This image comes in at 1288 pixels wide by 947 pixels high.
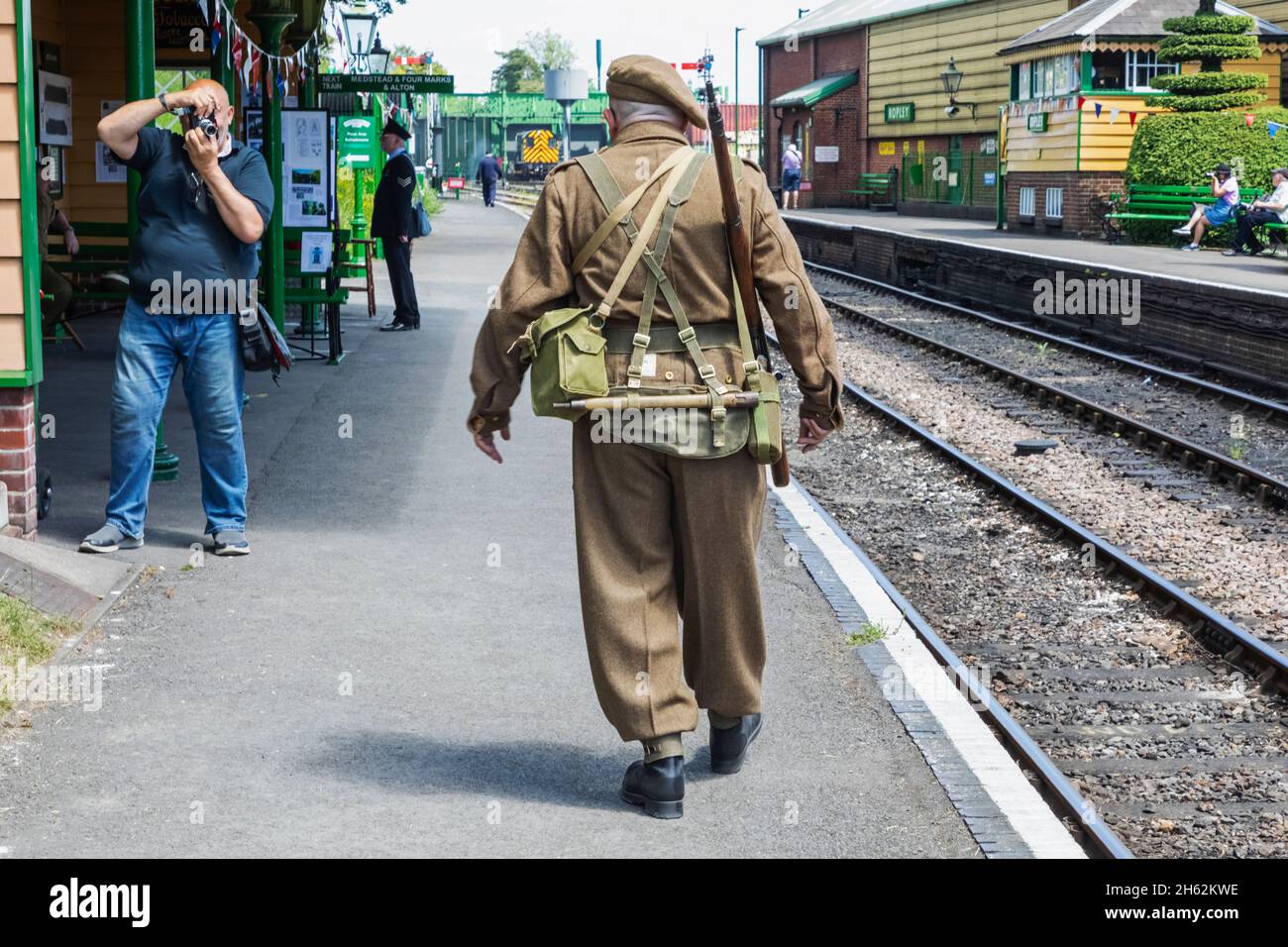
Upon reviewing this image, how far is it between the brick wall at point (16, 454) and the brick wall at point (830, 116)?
46.3m

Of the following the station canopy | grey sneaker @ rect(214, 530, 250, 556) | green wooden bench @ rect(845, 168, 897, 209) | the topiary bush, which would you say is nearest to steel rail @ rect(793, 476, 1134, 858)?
grey sneaker @ rect(214, 530, 250, 556)

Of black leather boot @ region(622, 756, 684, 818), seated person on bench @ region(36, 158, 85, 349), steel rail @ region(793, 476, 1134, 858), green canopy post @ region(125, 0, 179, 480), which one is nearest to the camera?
black leather boot @ region(622, 756, 684, 818)

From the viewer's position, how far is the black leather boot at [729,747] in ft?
16.4

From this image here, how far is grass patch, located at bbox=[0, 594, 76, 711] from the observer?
232 inches

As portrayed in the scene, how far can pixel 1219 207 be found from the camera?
1027 inches

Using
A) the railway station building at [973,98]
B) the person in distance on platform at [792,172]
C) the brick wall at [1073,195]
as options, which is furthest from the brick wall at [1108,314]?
the person in distance on platform at [792,172]

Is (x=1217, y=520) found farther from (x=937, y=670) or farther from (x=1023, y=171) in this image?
(x=1023, y=171)

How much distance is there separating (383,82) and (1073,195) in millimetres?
18137

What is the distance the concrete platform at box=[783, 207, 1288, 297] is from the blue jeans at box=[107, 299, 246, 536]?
1110 cm

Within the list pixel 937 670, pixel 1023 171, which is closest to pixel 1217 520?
pixel 937 670

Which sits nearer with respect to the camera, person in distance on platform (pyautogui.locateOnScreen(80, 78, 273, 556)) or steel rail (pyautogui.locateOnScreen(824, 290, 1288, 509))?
person in distance on platform (pyautogui.locateOnScreen(80, 78, 273, 556))

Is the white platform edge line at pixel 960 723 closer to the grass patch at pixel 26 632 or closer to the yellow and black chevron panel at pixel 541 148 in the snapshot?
Answer: the grass patch at pixel 26 632

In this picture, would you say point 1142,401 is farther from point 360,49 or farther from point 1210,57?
point 1210,57

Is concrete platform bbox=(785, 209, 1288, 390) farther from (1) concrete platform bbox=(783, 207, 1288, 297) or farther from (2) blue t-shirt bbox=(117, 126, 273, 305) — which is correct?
(2) blue t-shirt bbox=(117, 126, 273, 305)
